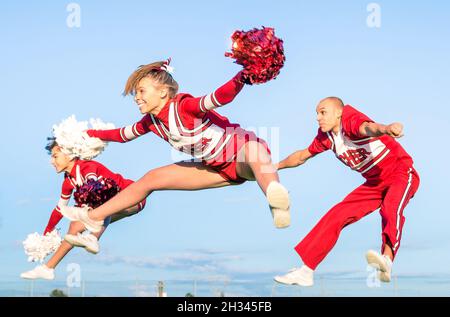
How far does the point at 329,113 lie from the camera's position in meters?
7.09

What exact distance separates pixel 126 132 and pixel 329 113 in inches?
74.2

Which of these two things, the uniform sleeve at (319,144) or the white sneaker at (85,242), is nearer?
the white sneaker at (85,242)

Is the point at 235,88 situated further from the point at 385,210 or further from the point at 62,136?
the point at 62,136

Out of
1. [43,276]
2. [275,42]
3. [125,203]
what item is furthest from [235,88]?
[43,276]

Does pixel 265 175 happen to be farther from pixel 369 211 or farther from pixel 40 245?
pixel 40 245

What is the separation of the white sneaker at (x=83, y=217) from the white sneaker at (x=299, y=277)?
1.71 m

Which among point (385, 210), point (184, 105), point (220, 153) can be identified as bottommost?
point (385, 210)

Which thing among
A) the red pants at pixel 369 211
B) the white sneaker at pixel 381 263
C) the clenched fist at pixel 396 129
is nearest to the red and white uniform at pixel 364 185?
the red pants at pixel 369 211

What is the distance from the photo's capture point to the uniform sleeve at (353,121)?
6883 millimetres

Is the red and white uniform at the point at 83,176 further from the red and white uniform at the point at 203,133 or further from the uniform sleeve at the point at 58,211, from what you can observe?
the red and white uniform at the point at 203,133

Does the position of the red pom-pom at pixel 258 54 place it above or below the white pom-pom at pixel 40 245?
above

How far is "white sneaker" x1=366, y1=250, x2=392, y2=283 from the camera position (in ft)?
21.3
